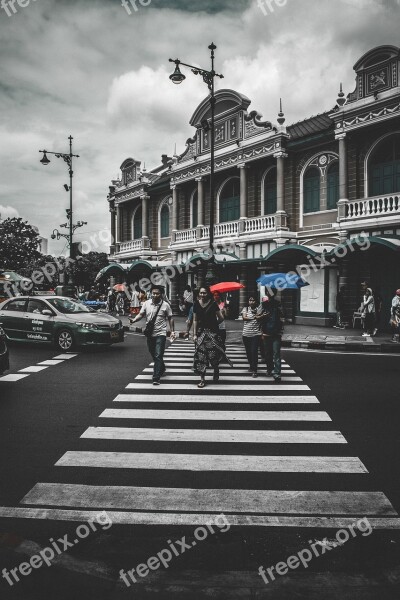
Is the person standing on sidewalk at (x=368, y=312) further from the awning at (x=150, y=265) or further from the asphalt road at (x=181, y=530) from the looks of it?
the awning at (x=150, y=265)

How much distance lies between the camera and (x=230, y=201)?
2686cm

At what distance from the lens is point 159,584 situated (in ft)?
9.51

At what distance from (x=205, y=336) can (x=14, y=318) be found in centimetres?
757

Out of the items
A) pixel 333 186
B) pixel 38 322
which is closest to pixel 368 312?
pixel 333 186

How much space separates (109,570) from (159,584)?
357 mm

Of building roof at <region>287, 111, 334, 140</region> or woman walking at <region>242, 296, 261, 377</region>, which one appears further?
building roof at <region>287, 111, 334, 140</region>

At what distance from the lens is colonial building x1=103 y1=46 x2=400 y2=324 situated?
61.5 feet

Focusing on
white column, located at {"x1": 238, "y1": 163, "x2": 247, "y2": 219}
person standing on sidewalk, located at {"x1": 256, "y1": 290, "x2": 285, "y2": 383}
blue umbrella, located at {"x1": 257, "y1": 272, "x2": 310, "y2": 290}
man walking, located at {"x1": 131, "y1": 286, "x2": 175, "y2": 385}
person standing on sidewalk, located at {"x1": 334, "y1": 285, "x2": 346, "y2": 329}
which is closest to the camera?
man walking, located at {"x1": 131, "y1": 286, "x2": 175, "y2": 385}

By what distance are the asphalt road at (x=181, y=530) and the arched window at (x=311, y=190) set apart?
15.1 m

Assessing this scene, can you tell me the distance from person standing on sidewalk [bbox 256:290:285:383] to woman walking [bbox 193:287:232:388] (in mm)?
1112

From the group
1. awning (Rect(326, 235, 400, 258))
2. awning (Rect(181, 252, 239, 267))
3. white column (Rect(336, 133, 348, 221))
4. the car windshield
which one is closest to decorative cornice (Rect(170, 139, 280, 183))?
white column (Rect(336, 133, 348, 221))

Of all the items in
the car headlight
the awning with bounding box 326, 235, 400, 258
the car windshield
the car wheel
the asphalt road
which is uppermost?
the awning with bounding box 326, 235, 400, 258

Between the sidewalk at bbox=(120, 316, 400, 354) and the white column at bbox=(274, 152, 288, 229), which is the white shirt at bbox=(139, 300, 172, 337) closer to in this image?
the sidewalk at bbox=(120, 316, 400, 354)

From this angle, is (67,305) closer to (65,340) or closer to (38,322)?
(38,322)
